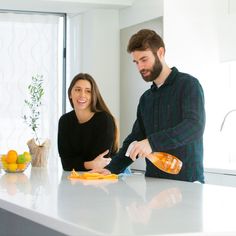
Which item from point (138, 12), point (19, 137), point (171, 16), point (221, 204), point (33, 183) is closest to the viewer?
point (221, 204)

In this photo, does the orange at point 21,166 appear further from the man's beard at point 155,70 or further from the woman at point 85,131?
the man's beard at point 155,70

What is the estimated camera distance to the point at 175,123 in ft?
9.18

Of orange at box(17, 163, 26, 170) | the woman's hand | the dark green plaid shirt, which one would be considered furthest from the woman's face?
the dark green plaid shirt

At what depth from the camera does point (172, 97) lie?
2.80 metres

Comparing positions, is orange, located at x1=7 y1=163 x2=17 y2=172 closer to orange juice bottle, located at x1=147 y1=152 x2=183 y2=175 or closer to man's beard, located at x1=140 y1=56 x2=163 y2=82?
man's beard, located at x1=140 y1=56 x2=163 y2=82

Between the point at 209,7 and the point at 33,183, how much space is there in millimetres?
3072

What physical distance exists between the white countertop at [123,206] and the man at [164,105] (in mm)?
240

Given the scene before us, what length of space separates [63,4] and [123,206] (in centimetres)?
417

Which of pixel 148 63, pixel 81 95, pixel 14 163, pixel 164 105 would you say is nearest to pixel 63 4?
pixel 81 95

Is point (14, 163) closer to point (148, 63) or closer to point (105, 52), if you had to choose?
point (148, 63)

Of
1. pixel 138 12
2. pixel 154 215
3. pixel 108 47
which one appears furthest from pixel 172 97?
pixel 108 47

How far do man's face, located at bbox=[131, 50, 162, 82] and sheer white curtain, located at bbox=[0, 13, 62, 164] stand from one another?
11.7ft

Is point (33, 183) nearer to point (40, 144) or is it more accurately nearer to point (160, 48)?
point (160, 48)

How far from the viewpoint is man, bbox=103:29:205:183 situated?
104 inches
